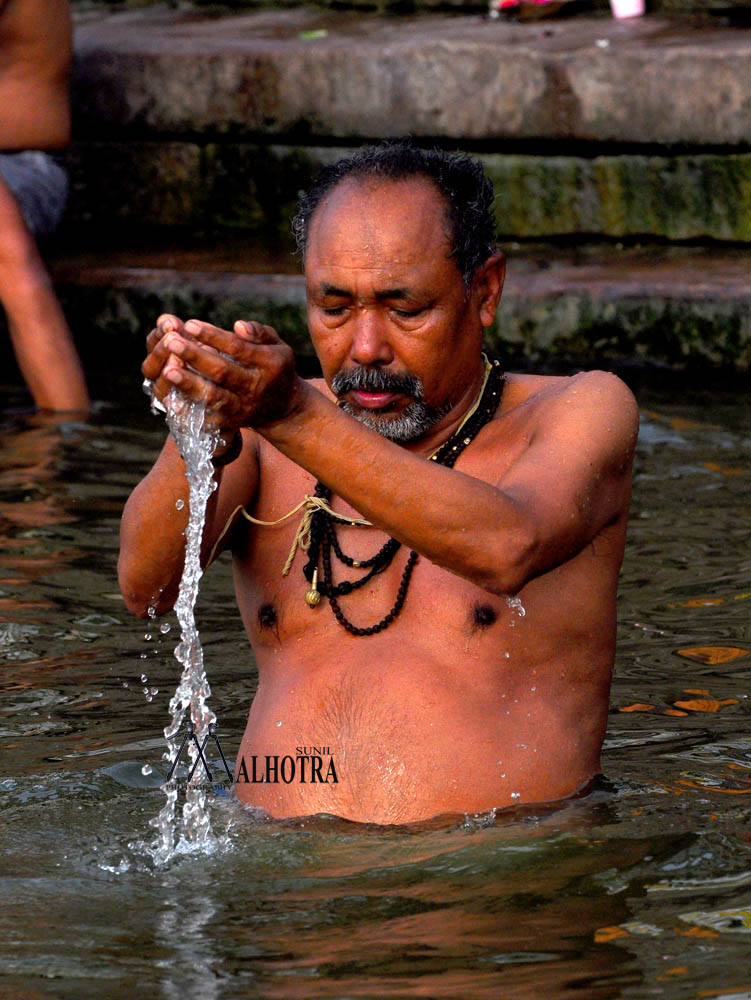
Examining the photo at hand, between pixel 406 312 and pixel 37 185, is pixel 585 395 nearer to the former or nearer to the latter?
pixel 406 312

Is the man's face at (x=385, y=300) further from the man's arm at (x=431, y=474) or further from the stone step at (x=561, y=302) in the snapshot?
the stone step at (x=561, y=302)

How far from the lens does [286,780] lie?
364 cm

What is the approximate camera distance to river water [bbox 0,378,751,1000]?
2.98m

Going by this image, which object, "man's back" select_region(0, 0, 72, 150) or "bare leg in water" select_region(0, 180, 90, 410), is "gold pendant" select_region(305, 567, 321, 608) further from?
"man's back" select_region(0, 0, 72, 150)

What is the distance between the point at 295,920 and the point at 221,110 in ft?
20.5

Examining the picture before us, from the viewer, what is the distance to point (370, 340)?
11.8ft

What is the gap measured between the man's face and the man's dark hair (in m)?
0.03

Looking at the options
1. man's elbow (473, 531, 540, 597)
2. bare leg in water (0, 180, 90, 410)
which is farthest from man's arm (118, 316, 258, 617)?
bare leg in water (0, 180, 90, 410)

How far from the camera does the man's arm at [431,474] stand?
117 inches

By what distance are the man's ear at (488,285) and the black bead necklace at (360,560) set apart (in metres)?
0.18

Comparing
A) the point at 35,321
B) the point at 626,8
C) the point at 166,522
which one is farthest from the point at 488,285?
the point at 626,8

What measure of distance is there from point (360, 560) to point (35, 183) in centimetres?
498

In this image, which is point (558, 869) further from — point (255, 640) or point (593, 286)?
point (593, 286)

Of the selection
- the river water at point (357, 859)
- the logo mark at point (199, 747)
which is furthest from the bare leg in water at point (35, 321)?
the logo mark at point (199, 747)
